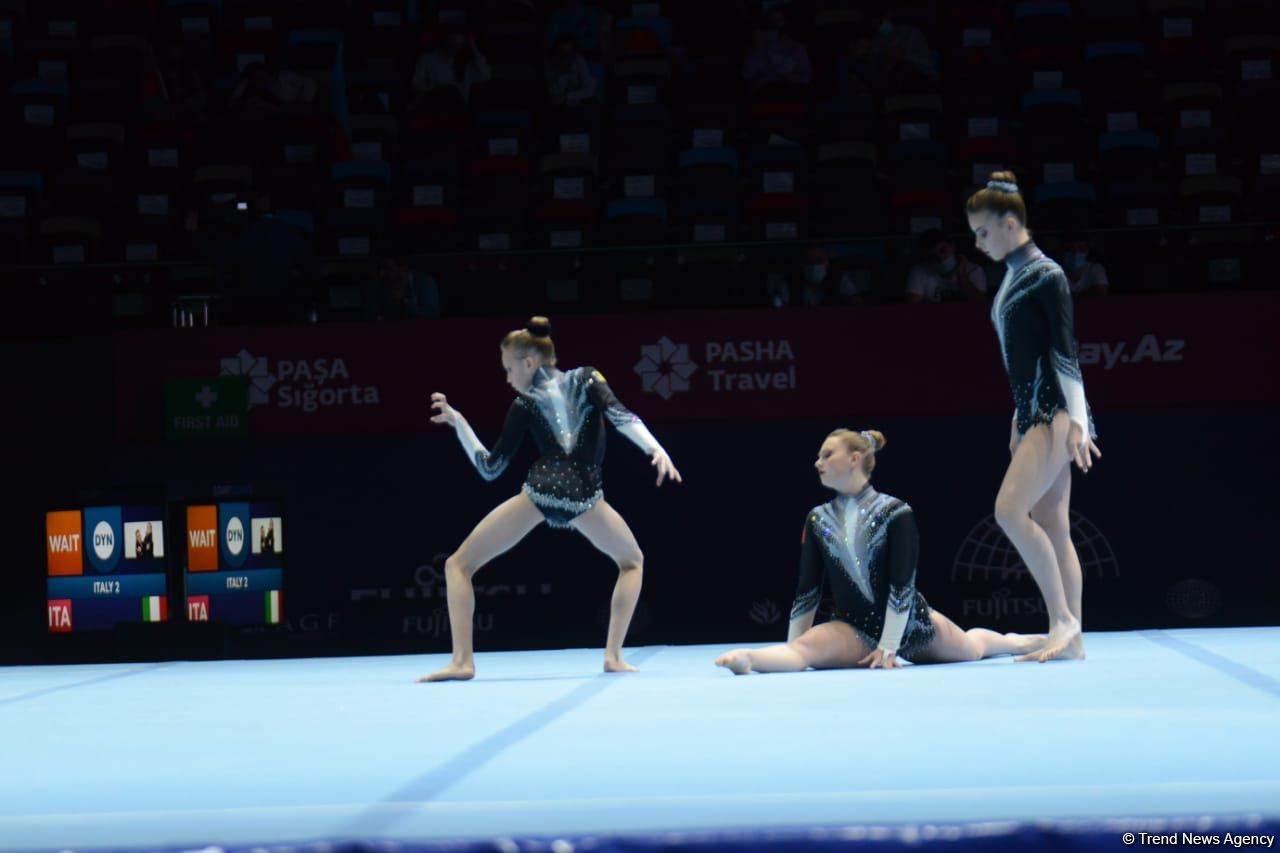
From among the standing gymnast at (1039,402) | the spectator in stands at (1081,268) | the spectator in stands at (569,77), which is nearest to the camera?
the standing gymnast at (1039,402)

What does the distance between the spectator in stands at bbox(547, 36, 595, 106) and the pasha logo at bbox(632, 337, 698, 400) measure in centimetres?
420

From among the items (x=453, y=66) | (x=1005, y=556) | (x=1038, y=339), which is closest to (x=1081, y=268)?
(x=1005, y=556)

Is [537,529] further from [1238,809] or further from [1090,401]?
[1238,809]

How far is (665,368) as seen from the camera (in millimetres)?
8617

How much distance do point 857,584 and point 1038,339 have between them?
112 cm

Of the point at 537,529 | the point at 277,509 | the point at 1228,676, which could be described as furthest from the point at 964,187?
the point at 1228,676

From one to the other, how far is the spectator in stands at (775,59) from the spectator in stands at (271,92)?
11.6ft

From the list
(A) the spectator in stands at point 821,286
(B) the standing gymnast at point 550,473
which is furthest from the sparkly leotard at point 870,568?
(A) the spectator in stands at point 821,286

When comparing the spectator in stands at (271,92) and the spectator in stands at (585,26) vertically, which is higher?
the spectator in stands at (585,26)

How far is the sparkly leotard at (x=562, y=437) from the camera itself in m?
6.12

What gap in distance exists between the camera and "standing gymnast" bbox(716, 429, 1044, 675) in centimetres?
573

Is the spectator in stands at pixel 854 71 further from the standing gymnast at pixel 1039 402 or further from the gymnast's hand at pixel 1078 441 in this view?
the gymnast's hand at pixel 1078 441

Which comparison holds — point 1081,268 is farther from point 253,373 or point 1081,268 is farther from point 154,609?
point 154,609

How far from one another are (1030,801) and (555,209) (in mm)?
8542
